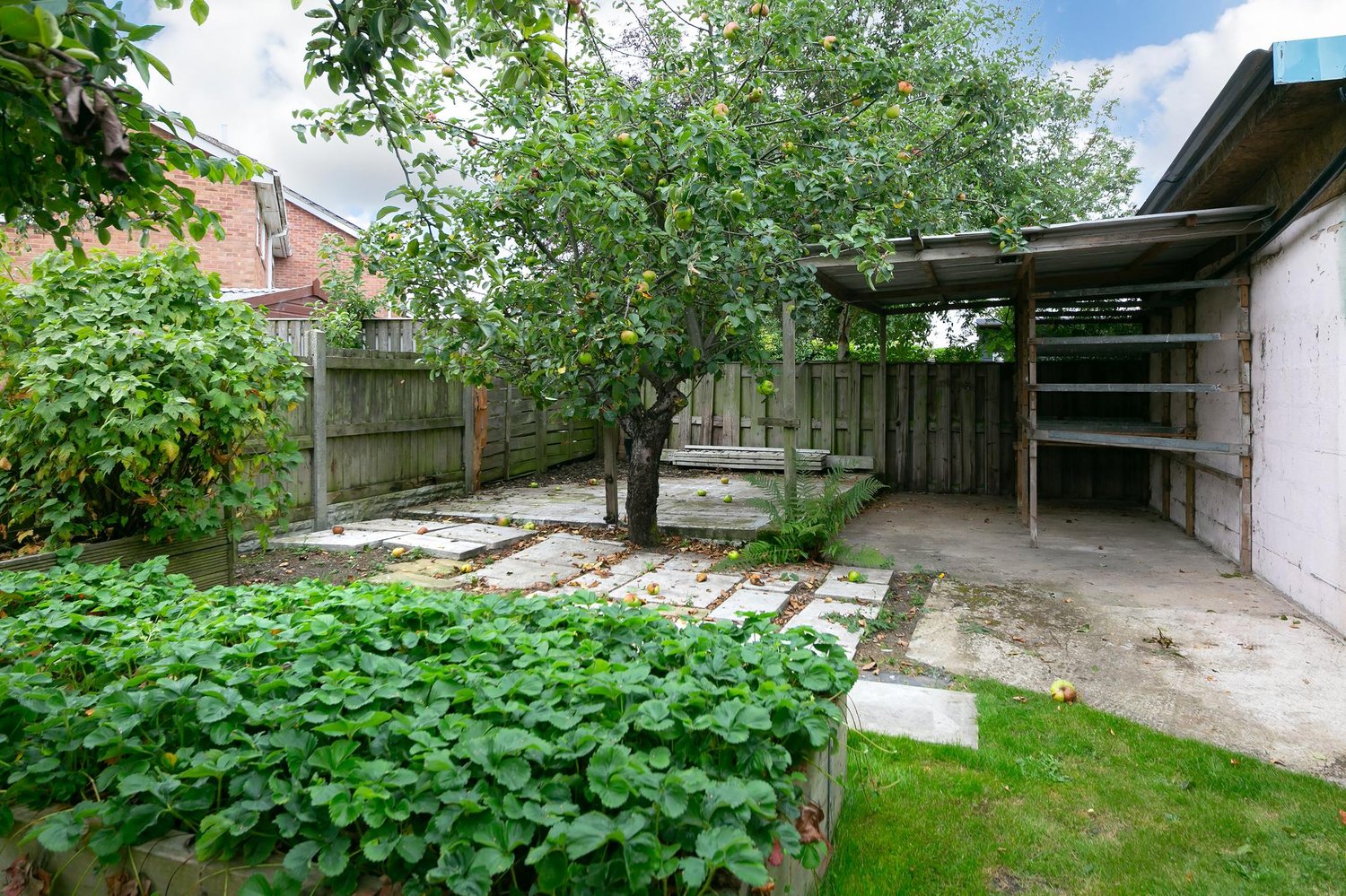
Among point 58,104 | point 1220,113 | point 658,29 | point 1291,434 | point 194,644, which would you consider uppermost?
point 658,29

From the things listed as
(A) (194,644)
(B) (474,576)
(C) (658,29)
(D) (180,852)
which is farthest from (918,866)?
(C) (658,29)

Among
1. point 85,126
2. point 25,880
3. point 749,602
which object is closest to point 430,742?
point 25,880

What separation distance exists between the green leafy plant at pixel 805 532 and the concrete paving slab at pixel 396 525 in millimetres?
2809

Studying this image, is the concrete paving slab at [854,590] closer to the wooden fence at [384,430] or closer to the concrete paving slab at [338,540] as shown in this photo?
the wooden fence at [384,430]

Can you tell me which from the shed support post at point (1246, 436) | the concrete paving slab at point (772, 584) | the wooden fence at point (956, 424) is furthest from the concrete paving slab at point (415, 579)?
the wooden fence at point (956, 424)

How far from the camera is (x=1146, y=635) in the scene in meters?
4.30

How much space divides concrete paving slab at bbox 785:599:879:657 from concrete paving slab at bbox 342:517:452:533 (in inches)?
145

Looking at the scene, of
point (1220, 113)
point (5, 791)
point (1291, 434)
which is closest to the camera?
point (5, 791)

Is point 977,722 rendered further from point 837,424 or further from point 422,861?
point 837,424

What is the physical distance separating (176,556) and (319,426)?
106 inches

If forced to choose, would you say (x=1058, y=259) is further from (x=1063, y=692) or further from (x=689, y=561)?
(x=1063, y=692)

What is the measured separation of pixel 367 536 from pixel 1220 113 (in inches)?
262

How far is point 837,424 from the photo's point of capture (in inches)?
430

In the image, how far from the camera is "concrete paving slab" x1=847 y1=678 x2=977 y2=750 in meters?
3.05
